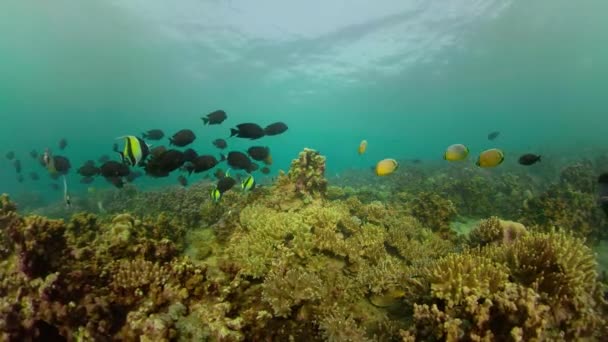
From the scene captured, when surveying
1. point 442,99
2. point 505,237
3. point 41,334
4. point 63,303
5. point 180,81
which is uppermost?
point 442,99

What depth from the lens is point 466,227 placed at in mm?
9602

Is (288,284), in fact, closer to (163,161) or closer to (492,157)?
(163,161)

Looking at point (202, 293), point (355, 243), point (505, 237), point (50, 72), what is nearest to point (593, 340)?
point (505, 237)

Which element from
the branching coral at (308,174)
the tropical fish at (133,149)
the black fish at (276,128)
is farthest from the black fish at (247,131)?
the tropical fish at (133,149)

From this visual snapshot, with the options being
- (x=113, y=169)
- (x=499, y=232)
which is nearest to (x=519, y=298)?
(x=499, y=232)

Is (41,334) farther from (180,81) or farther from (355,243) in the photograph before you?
(180,81)

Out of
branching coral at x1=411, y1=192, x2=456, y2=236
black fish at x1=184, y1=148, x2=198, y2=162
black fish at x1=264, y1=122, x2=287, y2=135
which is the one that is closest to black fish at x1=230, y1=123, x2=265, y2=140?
black fish at x1=264, y1=122, x2=287, y2=135

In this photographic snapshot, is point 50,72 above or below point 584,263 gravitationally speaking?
above

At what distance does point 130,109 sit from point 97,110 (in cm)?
1915

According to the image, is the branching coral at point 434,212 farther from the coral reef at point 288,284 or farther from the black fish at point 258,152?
the black fish at point 258,152

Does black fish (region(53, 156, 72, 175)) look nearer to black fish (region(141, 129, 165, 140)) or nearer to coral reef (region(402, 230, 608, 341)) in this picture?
black fish (region(141, 129, 165, 140))

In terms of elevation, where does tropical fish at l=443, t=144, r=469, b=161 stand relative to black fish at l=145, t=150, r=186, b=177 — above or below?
above

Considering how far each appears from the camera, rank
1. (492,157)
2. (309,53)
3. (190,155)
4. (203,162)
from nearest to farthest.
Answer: (492,157) → (203,162) → (190,155) → (309,53)

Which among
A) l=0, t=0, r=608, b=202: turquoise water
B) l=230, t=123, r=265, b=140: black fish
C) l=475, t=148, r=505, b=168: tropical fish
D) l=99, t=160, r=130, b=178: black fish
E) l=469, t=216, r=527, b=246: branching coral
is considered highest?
l=0, t=0, r=608, b=202: turquoise water
